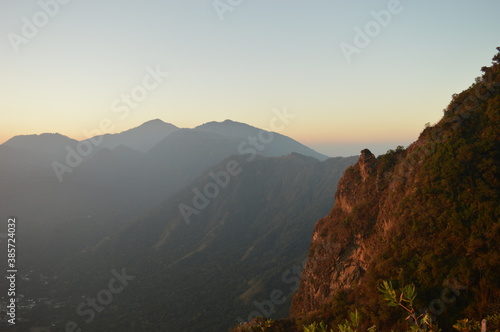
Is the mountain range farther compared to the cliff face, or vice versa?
the mountain range

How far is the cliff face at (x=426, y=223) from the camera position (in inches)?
958

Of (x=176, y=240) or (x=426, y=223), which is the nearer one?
(x=426, y=223)

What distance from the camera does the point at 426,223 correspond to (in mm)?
28969

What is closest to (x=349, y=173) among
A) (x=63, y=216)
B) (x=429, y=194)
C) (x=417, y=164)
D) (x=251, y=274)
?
(x=417, y=164)

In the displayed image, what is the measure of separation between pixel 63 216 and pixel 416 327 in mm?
183119

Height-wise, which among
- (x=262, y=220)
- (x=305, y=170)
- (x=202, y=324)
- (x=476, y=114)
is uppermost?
(x=476, y=114)

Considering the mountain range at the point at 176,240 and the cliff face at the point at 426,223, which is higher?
A: the cliff face at the point at 426,223

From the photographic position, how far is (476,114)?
114 ft

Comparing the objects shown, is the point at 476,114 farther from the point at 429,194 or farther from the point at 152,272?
the point at 152,272

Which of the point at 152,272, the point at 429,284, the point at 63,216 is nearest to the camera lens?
the point at 429,284

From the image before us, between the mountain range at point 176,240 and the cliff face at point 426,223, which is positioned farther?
the mountain range at point 176,240

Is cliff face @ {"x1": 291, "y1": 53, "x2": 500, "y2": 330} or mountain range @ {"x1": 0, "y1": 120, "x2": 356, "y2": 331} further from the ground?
cliff face @ {"x1": 291, "y1": 53, "x2": 500, "y2": 330}

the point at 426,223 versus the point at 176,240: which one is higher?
the point at 426,223

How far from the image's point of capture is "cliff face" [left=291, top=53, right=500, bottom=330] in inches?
958
